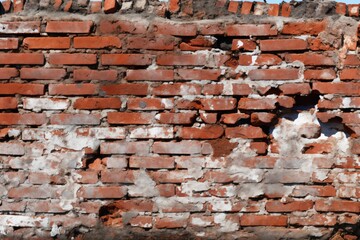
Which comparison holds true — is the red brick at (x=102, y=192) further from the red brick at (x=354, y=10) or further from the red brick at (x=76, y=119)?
the red brick at (x=354, y=10)

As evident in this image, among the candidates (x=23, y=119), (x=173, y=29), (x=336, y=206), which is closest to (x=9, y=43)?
(x=23, y=119)

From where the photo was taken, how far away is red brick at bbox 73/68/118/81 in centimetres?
318

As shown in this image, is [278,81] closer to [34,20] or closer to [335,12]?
[335,12]

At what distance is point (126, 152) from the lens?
10.4 ft

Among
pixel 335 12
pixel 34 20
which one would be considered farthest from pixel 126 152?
pixel 335 12

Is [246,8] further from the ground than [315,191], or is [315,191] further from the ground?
[246,8]

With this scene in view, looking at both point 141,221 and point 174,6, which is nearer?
point 141,221

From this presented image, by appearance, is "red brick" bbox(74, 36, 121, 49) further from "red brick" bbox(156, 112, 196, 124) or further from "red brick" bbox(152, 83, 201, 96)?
"red brick" bbox(156, 112, 196, 124)

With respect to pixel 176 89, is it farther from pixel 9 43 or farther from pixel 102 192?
pixel 9 43

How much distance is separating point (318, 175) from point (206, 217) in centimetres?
70

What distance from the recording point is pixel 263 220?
3143mm

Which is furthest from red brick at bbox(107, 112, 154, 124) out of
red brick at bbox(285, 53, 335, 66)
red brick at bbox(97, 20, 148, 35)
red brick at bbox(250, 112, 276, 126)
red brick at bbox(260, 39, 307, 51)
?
red brick at bbox(285, 53, 335, 66)

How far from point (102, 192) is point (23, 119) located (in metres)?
0.63

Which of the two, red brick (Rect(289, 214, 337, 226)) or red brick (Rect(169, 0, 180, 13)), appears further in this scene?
red brick (Rect(169, 0, 180, 13))
